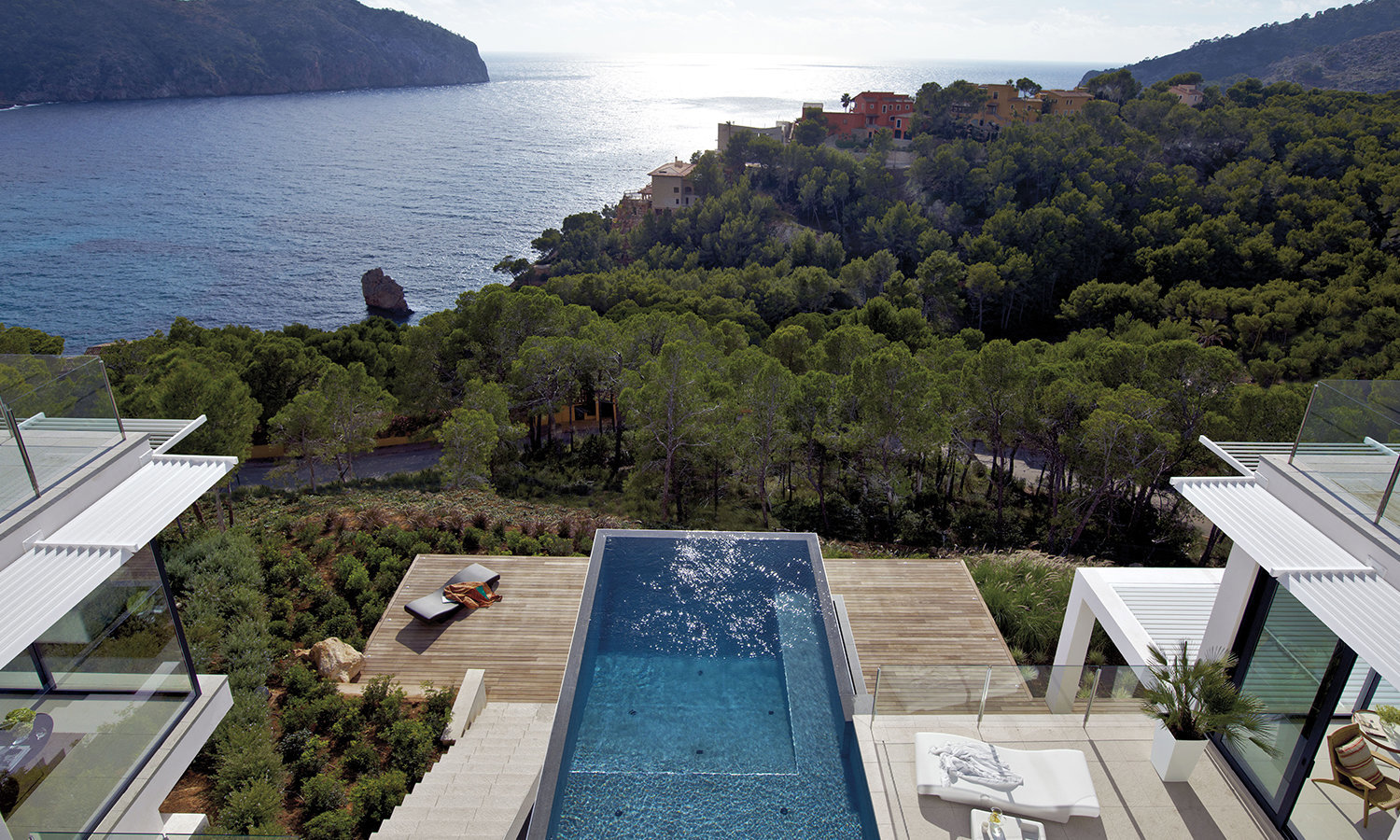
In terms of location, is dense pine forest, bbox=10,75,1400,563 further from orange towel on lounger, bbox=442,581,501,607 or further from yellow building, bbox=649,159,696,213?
yellow building, bbox=649,159,696,213

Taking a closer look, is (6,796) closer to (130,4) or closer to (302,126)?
(302,126)

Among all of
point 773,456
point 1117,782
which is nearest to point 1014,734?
point 1117,782

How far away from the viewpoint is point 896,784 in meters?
6.88

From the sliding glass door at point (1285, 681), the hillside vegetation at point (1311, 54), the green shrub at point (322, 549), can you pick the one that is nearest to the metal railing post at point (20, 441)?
the green shrub at point (322, 549)

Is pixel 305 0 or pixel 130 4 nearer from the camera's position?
pixel 130 4

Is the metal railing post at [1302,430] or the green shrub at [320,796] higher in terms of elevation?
the metal railing post at [1302,430]

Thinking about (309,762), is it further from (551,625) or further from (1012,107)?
(1012,107)

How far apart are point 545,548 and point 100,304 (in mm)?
56799

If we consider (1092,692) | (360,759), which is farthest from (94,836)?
(1092,692)

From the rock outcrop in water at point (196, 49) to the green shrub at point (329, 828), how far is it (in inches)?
6180

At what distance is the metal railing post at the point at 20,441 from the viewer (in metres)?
5.70

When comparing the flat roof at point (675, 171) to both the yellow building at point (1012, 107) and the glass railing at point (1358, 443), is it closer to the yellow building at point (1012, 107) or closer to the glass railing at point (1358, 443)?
the yellow building at point (1012, 107)

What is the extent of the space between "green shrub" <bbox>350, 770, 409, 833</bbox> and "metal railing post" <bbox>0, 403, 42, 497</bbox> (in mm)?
3912

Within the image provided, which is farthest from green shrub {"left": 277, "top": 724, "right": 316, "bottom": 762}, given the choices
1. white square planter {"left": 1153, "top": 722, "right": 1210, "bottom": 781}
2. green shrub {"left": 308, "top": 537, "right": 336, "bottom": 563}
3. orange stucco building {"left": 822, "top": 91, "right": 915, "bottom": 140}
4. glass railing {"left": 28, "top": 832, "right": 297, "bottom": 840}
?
orange stucco building {"left": 822, "top": 91, "right": 915, "bottom": 140}
